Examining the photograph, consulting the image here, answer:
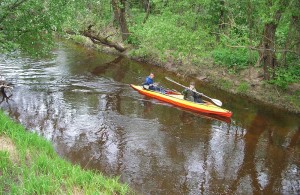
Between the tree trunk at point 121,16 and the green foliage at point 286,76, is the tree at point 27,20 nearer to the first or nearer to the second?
the green foliage at point 286,76

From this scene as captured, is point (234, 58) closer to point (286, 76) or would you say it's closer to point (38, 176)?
point (286, 76)

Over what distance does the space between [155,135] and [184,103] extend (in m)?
3.33

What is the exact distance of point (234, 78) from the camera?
18.4 meters

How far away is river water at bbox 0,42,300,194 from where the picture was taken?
30.4 feet

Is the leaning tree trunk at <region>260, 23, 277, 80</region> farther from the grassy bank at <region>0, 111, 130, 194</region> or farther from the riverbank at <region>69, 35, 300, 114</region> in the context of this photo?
the grassy bank at <region>0, 111, 130, 194</region>

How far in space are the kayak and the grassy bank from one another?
24.8 ft

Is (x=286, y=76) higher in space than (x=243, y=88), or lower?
higher

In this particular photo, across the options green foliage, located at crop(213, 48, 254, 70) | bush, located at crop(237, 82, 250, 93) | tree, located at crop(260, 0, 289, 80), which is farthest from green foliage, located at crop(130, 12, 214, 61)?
tree, located at crop(260, 0, 289, 80)

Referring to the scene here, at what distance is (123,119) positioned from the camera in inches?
516

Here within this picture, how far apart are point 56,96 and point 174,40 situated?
7.92 metres

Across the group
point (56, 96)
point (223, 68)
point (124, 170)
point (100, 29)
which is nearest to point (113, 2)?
point (100, 29)

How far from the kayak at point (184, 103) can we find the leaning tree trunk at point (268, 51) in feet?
12.2

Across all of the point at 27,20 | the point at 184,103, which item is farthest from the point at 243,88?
the point at 27,20

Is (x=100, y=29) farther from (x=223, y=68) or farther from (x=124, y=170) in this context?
(x=124, y=170)
